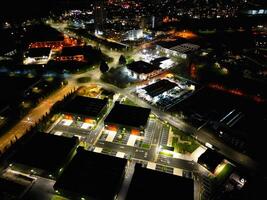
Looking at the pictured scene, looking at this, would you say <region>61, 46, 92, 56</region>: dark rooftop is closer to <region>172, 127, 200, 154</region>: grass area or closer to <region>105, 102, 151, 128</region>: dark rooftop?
<region>105, 102, 151, 128</region>: dark rooftop

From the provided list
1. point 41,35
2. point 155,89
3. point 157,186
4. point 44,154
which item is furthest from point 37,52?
point 157,186

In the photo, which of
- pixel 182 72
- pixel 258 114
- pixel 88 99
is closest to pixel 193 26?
pixel 182 72

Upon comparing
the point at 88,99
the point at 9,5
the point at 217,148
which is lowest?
the point at 217,148

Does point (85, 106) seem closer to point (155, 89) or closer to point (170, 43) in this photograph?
point (155, 89)

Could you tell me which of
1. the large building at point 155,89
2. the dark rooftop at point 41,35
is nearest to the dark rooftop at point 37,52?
the dark rooftop at point 41,35

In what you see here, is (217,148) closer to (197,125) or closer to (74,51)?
(197,125)
